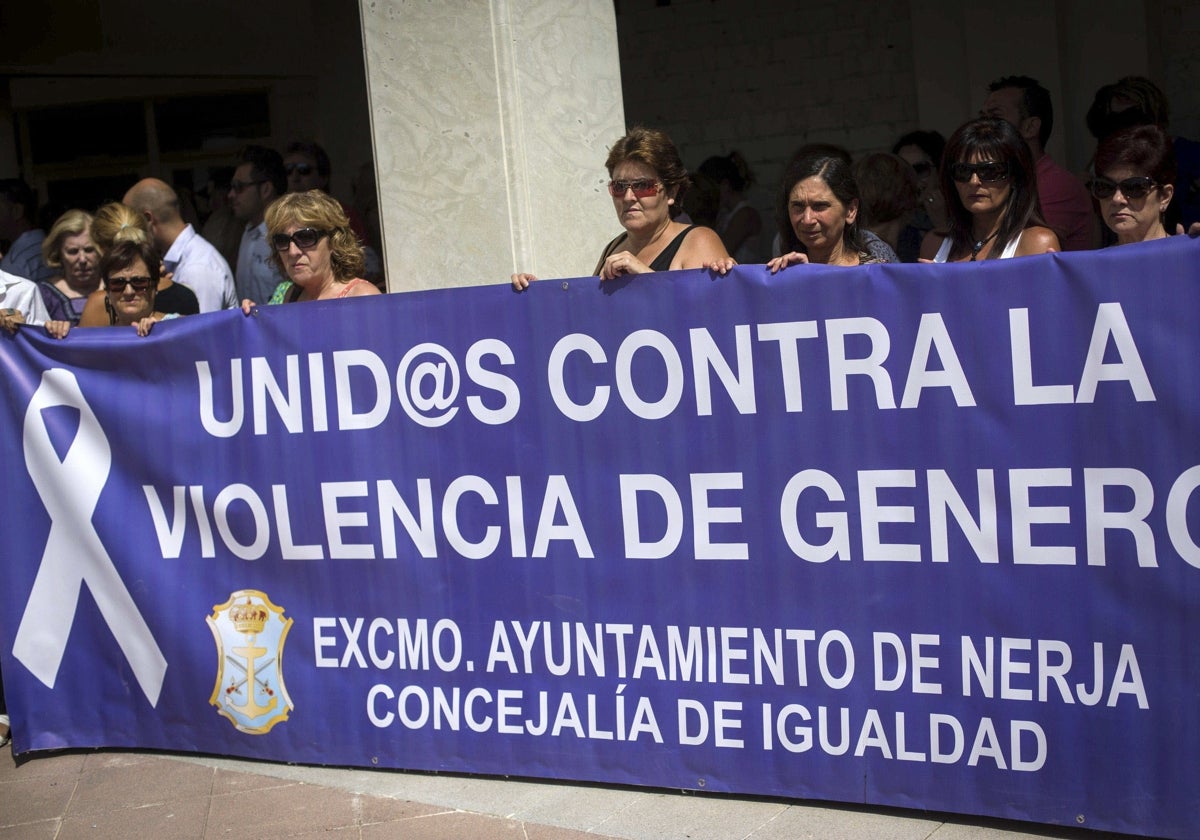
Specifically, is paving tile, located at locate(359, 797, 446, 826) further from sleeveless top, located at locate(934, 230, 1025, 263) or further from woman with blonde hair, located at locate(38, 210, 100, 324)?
woman with blonde hair, located at locate(38, 210, 100, 324)

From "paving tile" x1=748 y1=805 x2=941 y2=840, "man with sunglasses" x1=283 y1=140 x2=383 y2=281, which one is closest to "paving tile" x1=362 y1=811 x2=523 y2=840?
"paving tile" x1=748 y1=805 x2=941 y2=840

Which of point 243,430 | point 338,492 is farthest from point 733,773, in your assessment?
point 243,430

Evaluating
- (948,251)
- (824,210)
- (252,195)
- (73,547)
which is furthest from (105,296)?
(948,251)

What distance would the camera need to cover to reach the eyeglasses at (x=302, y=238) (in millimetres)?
4648

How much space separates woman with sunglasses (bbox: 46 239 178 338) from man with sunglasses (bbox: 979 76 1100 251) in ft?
10.5

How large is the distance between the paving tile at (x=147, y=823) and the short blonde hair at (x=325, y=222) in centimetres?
188

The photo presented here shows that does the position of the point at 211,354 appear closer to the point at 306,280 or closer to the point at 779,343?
the point at 306,280

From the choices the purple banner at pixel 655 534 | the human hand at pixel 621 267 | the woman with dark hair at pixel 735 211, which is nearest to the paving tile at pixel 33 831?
the purple banner at pixel 655 534

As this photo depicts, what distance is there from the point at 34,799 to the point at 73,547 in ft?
2.89

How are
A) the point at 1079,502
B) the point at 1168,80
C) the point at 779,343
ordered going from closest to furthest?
the point at 1079,502, the point at 779,343, the point at 1168,80

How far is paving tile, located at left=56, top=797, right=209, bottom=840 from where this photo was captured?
413 cm

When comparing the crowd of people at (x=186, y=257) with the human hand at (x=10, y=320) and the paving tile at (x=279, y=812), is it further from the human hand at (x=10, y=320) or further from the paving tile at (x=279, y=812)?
the paving tile at (x=279, y=812)

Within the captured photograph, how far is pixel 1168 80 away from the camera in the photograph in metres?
8.18

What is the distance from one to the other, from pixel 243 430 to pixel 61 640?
→ 3.79 feet
